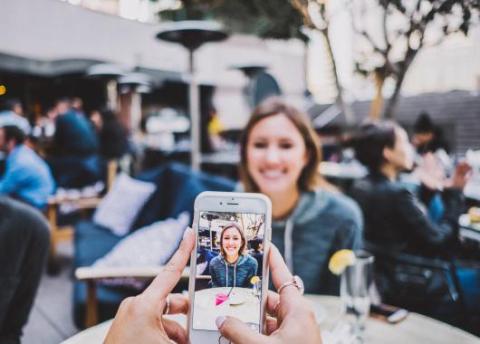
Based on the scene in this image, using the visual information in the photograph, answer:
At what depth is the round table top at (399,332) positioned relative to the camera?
1.11 meters

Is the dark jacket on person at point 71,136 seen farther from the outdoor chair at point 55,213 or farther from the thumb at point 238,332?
the thumb at point 238,332

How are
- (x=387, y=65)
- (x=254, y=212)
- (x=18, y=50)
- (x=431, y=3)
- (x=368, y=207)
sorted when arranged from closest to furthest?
(x=254, y=212) < (x=431, y=3) < (x=18, y=50) < (x=368, y=207) < (x=387, y=65)

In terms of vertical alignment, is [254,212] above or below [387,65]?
below

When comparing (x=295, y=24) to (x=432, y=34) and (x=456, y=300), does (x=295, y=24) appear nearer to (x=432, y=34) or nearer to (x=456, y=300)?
(x=432, y=34)

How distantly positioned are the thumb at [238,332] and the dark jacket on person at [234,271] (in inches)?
3.8

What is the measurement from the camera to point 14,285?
141cm

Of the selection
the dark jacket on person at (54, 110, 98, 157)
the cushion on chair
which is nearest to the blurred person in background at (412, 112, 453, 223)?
the cushion on chair

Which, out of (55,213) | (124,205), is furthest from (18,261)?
(55,213)

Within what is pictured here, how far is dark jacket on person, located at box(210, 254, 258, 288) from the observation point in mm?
739

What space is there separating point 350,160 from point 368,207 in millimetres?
3167

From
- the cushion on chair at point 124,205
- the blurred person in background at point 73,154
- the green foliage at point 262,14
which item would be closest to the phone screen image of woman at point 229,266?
the green foliage at point 262,14

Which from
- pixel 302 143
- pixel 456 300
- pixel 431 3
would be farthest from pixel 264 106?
pixel 456 300

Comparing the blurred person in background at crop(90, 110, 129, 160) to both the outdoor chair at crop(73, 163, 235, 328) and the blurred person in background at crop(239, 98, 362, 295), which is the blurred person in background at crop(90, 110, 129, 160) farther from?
the blurred person in background at crop(239, 98, 362, 295)

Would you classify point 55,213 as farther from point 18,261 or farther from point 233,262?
point 233,262
